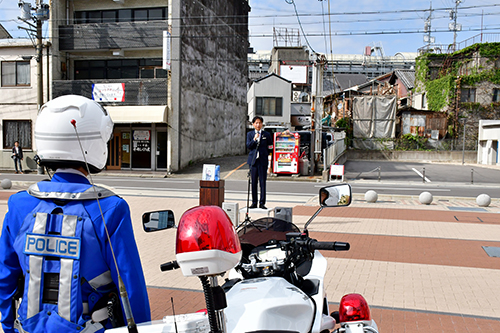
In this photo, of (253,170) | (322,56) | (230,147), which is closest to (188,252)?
(253,170)

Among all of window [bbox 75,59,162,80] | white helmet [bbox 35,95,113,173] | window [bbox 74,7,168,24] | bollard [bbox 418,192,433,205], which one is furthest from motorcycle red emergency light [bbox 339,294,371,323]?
window [bbox 74,7,168,24]

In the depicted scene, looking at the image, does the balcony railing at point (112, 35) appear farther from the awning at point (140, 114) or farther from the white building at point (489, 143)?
the white building at point (489, 143)

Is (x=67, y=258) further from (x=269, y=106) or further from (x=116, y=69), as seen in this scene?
(x=269, y=106)

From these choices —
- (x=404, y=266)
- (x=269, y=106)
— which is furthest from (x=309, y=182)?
(x=269, y=106)

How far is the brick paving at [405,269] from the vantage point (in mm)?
4484

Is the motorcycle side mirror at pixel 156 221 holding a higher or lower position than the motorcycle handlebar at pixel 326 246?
higher

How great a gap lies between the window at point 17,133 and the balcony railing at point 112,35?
5.34 meters

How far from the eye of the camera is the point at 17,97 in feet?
88.6

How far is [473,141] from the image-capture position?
37469mm

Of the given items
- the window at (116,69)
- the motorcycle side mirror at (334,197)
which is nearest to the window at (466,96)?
the window at (116,69)

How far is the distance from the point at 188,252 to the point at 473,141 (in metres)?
41.1

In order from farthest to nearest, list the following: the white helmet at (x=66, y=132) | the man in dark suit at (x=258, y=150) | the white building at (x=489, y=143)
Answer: the white building at (x=489, y=143) < the man in dark suit at (x=258, y=150) < the white helmet at (x=66, y=132)

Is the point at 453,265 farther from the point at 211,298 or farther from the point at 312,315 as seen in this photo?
the point at 211,298

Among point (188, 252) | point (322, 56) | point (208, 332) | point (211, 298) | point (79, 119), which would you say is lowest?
point (208, 332)
